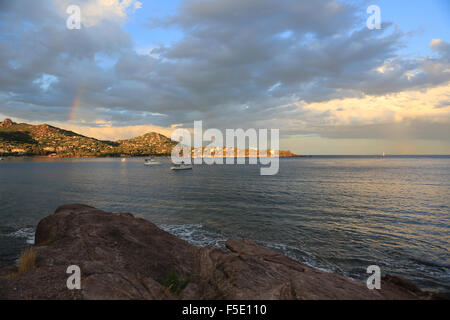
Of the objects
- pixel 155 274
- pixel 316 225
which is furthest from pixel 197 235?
pixel 316 225

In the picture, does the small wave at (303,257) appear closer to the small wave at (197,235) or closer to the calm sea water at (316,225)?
the calm sea water at (316,225)

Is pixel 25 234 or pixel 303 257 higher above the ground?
pixel 25 234

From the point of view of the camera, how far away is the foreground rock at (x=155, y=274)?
24.7ft

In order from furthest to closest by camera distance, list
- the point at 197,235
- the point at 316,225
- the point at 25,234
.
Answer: the point at 316,225, the point at 197,235, the point at 25,234

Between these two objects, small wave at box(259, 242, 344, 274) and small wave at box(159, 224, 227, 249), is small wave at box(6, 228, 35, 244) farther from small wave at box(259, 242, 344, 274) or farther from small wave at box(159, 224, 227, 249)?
small wave at box(259, 242, 344, 274)

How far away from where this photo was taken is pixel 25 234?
63.7 feet

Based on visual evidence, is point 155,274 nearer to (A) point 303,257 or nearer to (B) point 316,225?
(A) point 303,257

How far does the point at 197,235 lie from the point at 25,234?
49.8ft

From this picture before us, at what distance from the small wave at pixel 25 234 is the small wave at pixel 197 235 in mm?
10869

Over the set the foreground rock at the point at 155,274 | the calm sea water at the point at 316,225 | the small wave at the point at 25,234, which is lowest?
the calm sea water at the point at 316,225

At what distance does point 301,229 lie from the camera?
2162 centimetres

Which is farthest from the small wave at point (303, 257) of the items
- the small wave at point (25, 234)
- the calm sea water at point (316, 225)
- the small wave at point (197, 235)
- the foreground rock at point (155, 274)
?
the small wave at point (25, 234)

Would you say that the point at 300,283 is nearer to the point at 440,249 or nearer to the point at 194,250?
the point at 194,250

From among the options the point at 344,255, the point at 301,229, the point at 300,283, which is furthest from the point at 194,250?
the point at 301,229
